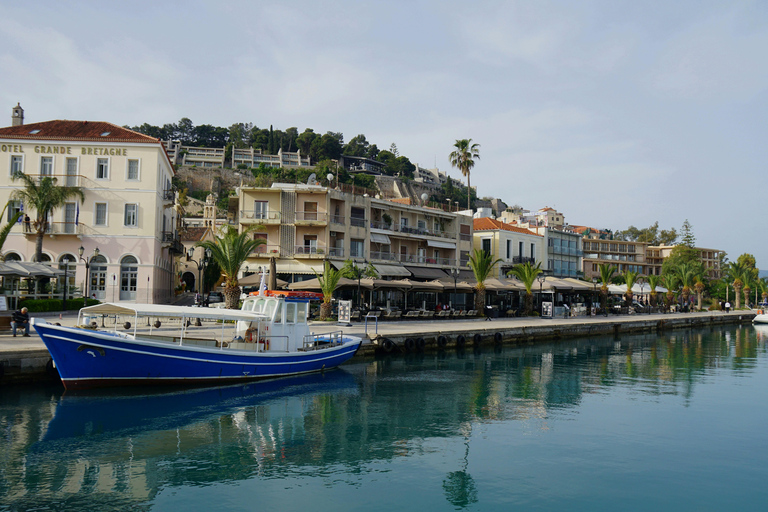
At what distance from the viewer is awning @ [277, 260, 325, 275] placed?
43681mm

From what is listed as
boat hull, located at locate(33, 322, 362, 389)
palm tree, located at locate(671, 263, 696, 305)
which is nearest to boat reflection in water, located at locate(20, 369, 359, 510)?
boat hull, located at locate(33, 322, 362, 389)

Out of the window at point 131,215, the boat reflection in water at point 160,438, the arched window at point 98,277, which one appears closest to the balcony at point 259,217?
the window at point 131,215

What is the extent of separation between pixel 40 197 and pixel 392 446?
105 ft

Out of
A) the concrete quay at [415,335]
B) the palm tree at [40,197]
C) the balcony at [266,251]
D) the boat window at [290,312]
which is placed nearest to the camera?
the concrete quay at [415,335]

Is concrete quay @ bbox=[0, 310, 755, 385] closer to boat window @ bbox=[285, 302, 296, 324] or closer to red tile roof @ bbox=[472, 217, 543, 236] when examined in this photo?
boat window @ bbox=[285, 302, 296, 324]

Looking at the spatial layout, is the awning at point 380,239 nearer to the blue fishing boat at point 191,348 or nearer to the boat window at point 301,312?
the blue fishing boat at point 191,348

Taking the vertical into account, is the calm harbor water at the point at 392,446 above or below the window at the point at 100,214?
below

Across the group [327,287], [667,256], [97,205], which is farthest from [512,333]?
[667,256]

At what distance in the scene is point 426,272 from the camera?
2024 inches

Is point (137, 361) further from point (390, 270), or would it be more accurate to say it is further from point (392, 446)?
point (390, 270)

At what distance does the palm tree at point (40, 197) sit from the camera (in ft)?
117

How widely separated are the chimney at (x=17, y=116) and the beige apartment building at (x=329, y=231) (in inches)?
700

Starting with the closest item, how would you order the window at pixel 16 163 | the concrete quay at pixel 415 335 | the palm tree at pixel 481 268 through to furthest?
the concrete quay at pixel 415 335 < the window at pixel 16 163 < the palm tree at pixel 481 268

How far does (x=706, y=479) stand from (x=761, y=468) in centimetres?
187
